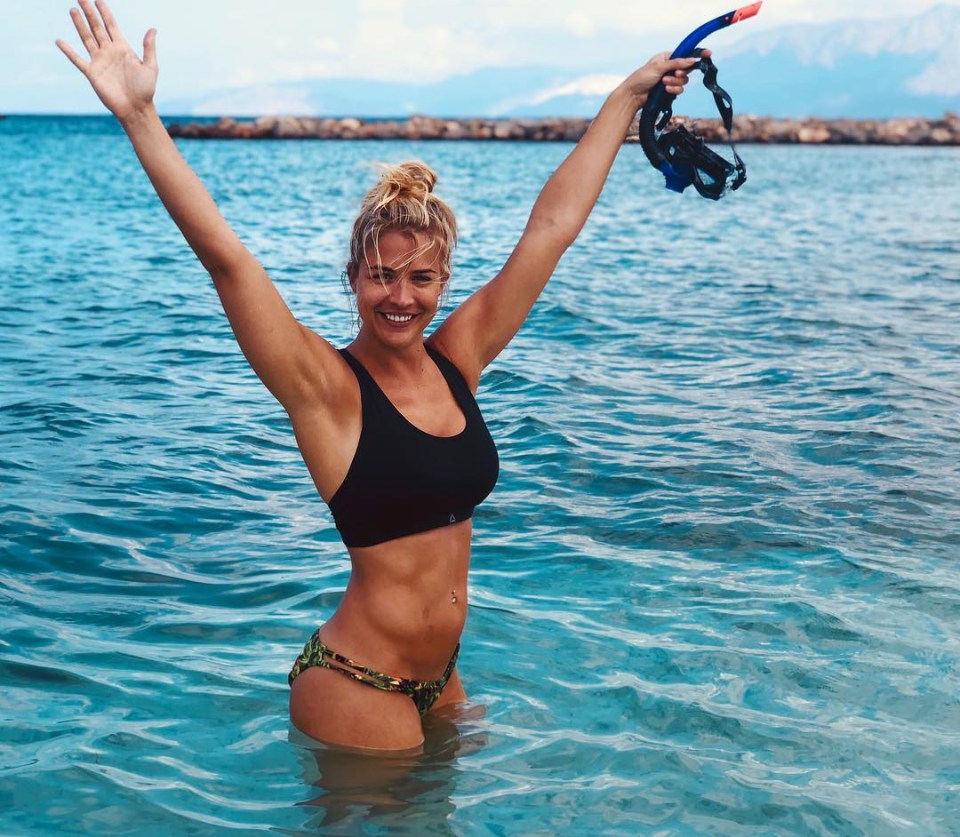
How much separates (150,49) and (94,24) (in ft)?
0.49

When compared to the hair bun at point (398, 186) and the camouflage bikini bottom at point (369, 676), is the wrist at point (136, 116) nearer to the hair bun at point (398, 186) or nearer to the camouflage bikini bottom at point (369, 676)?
the hair bun at point (398, 186)

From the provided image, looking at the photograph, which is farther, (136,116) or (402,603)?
(402,603)

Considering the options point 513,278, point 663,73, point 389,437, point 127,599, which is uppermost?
point 663,73

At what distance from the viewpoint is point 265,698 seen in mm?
4988

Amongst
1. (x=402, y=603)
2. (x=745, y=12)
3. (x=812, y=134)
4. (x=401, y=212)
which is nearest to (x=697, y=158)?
(x=745, y=12)

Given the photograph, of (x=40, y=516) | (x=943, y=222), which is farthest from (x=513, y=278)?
(x=943, y=222)

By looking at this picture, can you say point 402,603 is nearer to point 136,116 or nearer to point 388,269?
point 388,269

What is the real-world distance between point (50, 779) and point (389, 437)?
1902 mm

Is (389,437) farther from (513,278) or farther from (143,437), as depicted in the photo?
(143,437)

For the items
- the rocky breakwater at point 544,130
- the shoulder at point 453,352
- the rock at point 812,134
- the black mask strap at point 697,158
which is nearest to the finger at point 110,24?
the shoulder at point 453,352

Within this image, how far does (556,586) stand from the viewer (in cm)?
632

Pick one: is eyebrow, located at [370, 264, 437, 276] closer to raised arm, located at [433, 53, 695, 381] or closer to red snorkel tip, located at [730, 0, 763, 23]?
raised arm, located at [433, 53, 695, 381]

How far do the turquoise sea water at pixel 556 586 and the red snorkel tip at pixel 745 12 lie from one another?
140 centimetres

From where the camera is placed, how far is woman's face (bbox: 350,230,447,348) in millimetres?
3586
